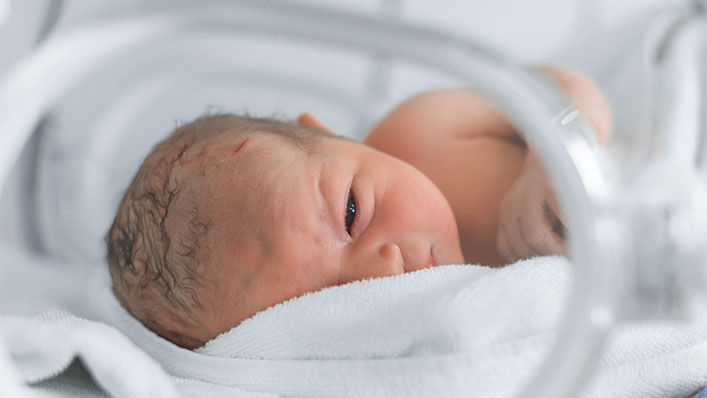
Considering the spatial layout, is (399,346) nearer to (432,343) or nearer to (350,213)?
(432,343)

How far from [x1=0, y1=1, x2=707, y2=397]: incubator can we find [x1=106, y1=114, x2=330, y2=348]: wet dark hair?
0.36 ft

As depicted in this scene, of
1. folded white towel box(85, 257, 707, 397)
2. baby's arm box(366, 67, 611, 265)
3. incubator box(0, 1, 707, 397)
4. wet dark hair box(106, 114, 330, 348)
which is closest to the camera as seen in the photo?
incubator box(0, 1, 707, 397)

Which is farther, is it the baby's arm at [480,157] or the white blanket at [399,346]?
the baby's arm at [480,157]

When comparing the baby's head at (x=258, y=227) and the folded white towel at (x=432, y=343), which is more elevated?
the baby's head at (x=258, y=227)

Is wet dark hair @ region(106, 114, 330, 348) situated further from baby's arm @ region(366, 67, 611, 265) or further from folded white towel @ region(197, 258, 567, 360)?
baby's arm @ region(366, 67, 611, 265)

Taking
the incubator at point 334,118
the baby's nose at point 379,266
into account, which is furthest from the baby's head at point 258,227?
the incubator at point 334,118

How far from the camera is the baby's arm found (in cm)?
75

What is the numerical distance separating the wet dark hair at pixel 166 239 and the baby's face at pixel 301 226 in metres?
0.02

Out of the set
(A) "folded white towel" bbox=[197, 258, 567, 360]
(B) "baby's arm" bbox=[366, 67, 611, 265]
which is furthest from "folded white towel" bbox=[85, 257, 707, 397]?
(B) "baby's arm" bbox=[366, 67, 611, 265]

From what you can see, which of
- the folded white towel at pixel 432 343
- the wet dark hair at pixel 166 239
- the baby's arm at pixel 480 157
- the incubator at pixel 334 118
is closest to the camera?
the incubator at pixel 334 118

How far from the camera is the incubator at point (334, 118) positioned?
0.38 meters

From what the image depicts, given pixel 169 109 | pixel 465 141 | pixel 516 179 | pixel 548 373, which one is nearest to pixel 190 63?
pixel 169 109

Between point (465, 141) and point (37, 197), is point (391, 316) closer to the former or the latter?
point (465, 141)

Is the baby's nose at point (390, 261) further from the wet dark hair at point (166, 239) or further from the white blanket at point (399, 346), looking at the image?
the wet dark hair at point (166, 239)
